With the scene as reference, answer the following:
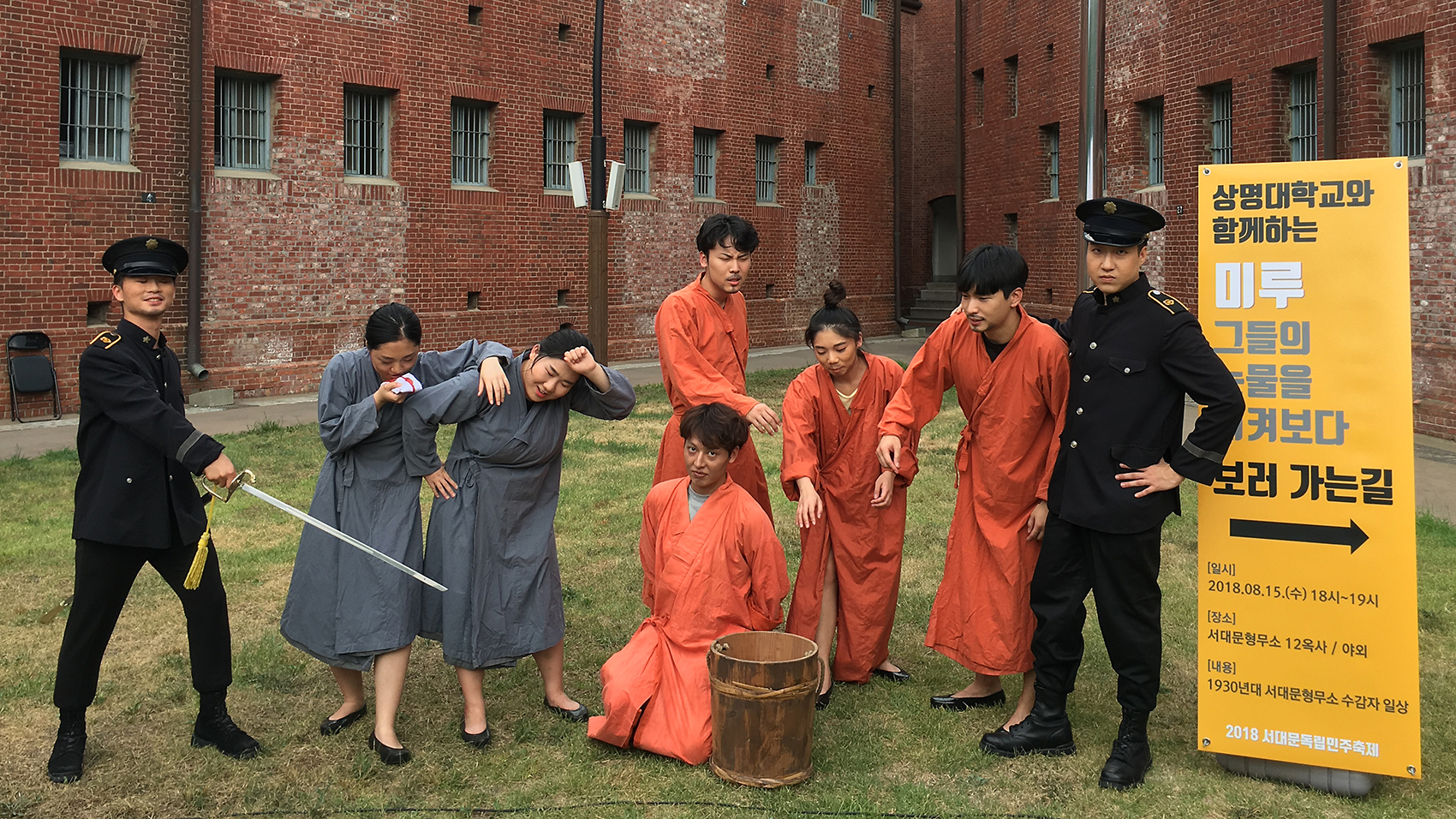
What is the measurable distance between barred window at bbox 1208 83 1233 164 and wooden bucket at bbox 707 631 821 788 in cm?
1280

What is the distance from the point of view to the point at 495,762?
4355 mm

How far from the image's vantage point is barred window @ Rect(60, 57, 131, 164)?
508 inches

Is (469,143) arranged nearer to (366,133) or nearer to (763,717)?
(366,133)

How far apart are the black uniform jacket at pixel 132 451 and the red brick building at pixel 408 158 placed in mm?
9906

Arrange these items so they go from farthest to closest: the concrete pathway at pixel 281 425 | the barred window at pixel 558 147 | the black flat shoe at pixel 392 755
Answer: the barred window at pixel 558 147 → the concrete pathway at pixel 281 425 → the black flat shoe at pixel 392 755

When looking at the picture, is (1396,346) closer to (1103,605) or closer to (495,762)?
(1103,605)

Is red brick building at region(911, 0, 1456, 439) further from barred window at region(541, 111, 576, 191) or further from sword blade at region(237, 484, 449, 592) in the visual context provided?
sword blade at region(237, 484, 449, 592)

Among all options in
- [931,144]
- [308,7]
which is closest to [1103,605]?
[308,7]

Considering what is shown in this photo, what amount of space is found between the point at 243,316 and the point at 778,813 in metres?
12.5

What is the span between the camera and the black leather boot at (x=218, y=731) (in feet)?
14.5

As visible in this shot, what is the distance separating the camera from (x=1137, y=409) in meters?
4.09

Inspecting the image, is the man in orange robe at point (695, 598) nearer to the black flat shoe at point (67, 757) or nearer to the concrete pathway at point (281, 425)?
the black flat shoe at point (67, 757)

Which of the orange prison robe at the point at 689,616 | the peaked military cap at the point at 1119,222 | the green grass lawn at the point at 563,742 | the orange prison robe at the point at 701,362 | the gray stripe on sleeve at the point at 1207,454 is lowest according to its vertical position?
the green grass lawn at the point at 563,742

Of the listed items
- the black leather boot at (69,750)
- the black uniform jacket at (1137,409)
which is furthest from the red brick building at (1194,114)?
the black leather boot at (69,750)
